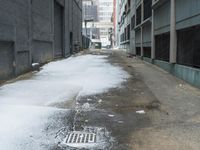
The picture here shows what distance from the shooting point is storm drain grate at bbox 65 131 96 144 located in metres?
5.11

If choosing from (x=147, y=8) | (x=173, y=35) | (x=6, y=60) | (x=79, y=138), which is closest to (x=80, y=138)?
(x=79, y=138)

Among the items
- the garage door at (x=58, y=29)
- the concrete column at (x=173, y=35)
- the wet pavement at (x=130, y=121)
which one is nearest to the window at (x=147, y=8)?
the garage door at (x=58, y=29)

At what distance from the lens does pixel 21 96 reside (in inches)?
341

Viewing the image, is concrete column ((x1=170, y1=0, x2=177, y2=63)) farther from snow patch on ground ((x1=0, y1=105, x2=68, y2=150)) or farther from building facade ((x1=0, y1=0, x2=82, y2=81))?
snow patch on ground ((x1=0, y1=105, x2=68, y2=150))

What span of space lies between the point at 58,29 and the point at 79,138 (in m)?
24.7

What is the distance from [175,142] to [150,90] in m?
4.99

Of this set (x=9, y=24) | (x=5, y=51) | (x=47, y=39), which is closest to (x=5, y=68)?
(x=5, y=51)

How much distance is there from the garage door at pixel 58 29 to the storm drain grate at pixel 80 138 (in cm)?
2212

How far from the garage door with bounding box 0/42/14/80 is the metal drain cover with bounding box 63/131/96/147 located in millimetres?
6990

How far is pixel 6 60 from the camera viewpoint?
12.4 meters

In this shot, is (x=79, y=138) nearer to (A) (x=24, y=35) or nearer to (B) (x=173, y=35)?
(B) (x=173, y=35)

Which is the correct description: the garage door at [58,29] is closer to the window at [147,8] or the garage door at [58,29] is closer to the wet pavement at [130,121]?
the window at [147,8]

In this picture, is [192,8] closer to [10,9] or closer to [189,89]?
[189,89]

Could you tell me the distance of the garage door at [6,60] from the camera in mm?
11875
